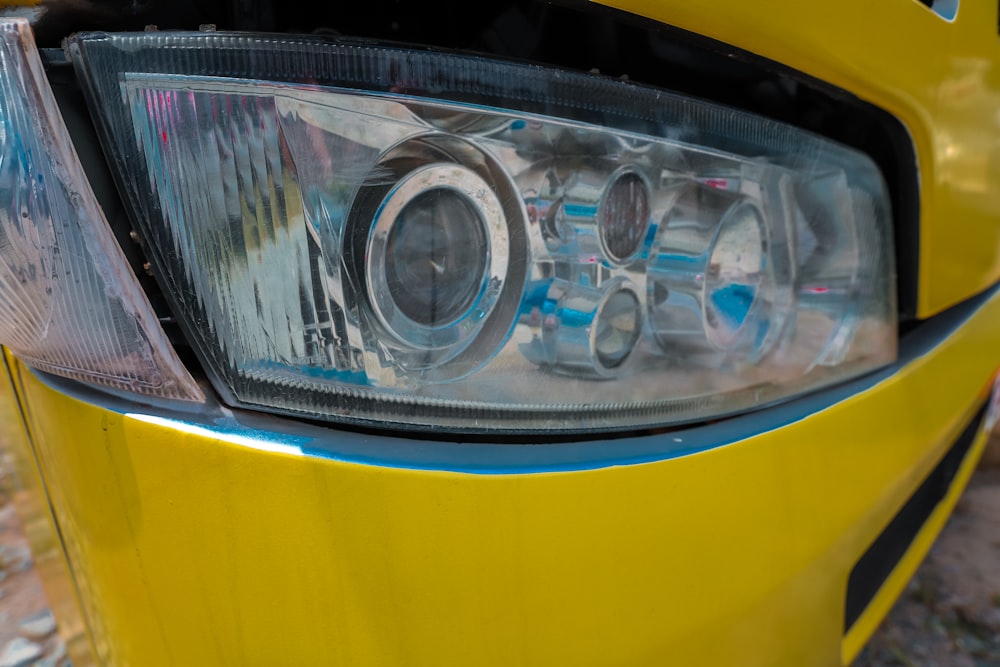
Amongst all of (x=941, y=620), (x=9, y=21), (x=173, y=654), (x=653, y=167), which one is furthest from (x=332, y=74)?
(x=941, y=620)

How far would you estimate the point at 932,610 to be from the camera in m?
2.01

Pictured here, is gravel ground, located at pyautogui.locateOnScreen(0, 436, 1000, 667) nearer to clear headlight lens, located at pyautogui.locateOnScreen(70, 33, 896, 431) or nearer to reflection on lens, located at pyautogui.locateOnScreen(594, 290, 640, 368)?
clear headlight lens, located at pyautogui.locateOnScreen(70, 33, 896, 431)

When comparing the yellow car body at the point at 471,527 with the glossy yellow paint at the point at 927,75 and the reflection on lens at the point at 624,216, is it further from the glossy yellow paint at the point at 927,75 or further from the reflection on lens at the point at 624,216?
the reflection on lens at the point at 624,216

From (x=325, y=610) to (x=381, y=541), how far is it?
8 cm

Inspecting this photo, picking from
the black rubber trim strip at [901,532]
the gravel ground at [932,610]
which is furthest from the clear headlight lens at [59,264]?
the gravel ground at [932,610]

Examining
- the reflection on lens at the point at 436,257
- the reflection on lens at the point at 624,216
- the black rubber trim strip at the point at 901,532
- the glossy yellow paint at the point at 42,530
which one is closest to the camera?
Result: the reflection on lens at the point at 436,257

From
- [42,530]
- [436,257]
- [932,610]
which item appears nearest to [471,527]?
[436,257]

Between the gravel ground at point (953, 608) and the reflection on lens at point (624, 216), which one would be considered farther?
the gravel ground at point (953, 608)

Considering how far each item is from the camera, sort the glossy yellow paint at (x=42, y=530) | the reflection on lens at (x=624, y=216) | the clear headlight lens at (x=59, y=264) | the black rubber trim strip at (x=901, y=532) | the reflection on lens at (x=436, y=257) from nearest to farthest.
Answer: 1. the clear headlight lens at (x=59, y=264)
2. the reflection on lens at (x=436, y=257)
3. the reflection on lens at (x=624, y=216)
4. the glossy yellow paint at (x=42, y=530)
5. the black rubber trim strip at (x=901, y=532)

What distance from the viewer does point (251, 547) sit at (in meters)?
0.63

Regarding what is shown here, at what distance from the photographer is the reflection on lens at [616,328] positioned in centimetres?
83

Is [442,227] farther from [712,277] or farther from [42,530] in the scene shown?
[42,530]

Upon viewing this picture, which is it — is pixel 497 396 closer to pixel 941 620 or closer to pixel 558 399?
pixel 558 399

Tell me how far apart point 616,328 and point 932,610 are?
1.74 m
